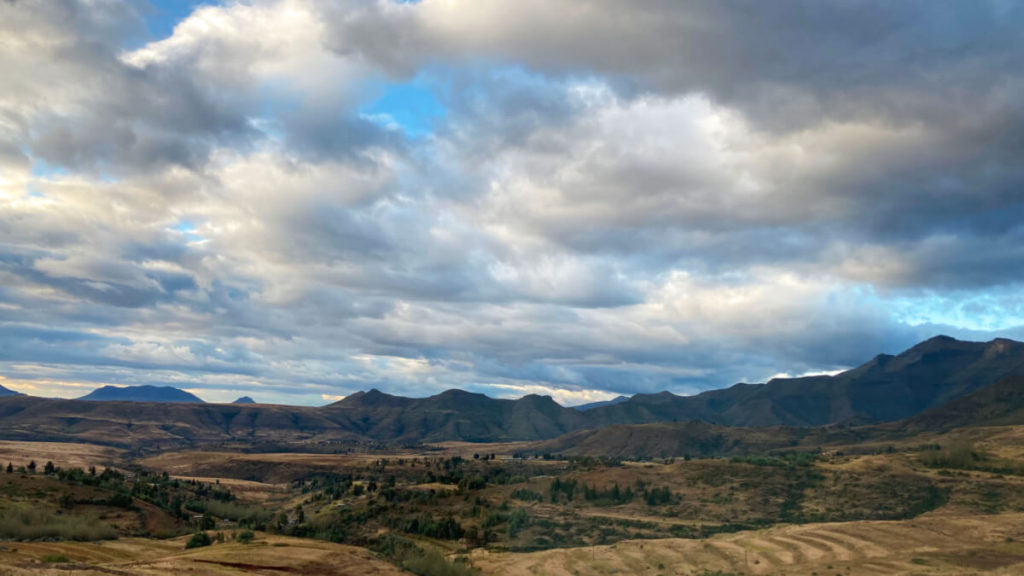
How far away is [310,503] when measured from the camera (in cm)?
14300

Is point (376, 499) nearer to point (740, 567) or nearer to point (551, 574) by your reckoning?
point (551, 574)

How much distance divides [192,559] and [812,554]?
194 ft

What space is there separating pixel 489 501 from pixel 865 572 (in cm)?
6082

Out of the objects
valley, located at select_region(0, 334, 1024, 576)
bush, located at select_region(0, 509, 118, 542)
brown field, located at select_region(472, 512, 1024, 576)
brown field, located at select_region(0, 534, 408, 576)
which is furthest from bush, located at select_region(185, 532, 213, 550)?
brown field, located at select_region(472, 512, 1024, 576)

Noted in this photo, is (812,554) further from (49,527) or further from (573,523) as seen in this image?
(49,527)

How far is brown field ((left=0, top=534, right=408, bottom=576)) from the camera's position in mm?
47656

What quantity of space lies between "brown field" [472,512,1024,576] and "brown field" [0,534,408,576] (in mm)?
14624

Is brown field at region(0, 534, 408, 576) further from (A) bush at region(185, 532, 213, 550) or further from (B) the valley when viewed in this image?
(A) bush at region(185, 532, 213, 550)

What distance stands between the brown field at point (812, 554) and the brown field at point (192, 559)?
576 inches

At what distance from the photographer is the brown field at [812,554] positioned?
217 ft

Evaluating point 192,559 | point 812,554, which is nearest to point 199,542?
point 192,559

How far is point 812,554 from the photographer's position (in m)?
72.8

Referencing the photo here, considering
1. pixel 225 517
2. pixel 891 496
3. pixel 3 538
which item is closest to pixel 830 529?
pixel 891 496

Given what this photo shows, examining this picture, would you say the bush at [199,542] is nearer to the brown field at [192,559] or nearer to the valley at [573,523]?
the valley at [573,523]
